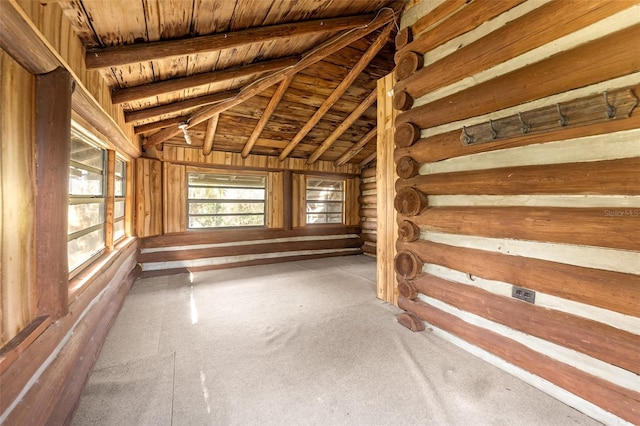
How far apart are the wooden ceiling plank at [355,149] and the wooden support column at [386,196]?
6.72 feet

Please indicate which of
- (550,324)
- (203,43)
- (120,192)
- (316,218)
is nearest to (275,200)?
(316,218)

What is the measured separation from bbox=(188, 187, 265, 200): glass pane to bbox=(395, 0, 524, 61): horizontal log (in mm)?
4272

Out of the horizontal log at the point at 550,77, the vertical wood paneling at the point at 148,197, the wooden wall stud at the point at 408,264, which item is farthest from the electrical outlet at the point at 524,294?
the vertical wood paneling at the point at 148,197

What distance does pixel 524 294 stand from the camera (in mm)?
1911

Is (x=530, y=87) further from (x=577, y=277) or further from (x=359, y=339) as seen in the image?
(x=359, y=339)

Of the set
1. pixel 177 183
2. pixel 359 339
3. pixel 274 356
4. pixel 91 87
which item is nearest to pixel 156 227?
pixel 177 183

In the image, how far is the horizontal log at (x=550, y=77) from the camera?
4.80ft

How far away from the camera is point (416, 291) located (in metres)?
2.75

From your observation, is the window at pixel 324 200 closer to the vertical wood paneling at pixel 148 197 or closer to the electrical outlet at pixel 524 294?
the vertical wood paneling at pixel 148 197

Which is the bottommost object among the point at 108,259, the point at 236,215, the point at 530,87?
the point at 108,259

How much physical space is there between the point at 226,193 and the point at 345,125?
2924mm

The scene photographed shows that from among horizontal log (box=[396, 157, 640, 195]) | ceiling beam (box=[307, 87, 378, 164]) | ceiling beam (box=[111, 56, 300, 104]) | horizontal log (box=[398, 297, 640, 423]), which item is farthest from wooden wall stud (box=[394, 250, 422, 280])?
ceiling beam (box=[307, 87, 378, 164])

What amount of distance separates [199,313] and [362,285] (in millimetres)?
2430

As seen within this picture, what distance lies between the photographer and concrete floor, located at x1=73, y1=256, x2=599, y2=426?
161cm
